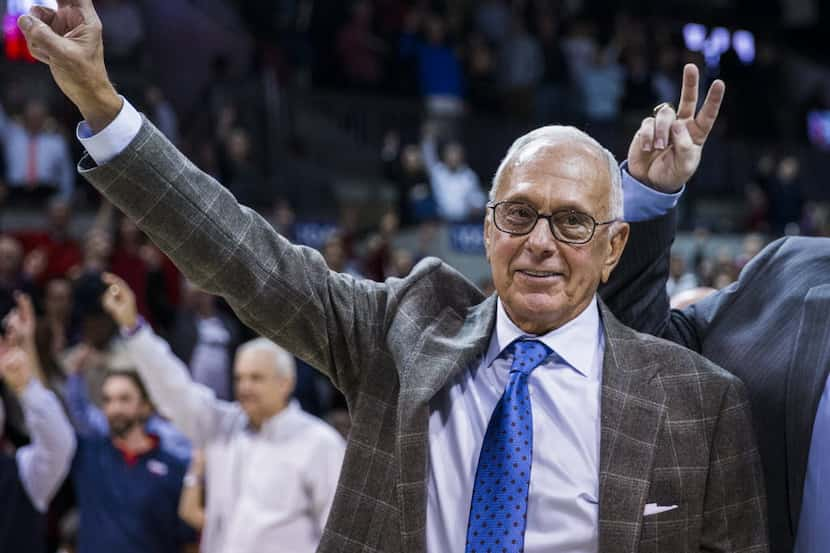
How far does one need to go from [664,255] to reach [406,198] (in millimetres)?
9182

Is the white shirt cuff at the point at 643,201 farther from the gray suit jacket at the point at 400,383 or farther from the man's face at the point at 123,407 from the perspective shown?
the man's face at the point at 123,407

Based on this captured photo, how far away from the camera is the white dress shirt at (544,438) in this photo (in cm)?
250

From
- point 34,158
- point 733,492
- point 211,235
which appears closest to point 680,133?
point 733,492

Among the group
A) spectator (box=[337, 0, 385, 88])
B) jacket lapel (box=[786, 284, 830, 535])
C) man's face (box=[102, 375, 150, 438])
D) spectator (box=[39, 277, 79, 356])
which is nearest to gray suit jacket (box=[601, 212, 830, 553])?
jacket lapel (box=[786, 284, 830, 535])

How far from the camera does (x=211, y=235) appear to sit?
2.47 m

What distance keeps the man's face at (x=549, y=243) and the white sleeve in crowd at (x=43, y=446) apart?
3622mm

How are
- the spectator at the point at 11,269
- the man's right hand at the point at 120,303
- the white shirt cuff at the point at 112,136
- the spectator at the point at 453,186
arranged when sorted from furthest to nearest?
the spectator at the point at 453,186 < the spectator at the point at 11,269 < the man's right hand at the point at 120,303 < the white shirt cuff at the point at 112,136

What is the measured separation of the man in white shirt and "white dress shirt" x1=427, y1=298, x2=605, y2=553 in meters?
2.93

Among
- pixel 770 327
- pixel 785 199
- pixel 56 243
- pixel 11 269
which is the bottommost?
pixel 770 327

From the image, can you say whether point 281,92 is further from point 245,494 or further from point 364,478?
point 364,478

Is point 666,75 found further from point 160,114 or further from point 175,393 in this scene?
point 175,393

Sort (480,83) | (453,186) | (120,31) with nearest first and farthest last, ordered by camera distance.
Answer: (453,186), (120,31), (480,83)

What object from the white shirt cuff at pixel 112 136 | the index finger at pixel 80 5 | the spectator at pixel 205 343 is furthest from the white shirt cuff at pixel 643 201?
the spectator at pixel 205 343

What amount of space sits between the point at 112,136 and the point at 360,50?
11691mm
